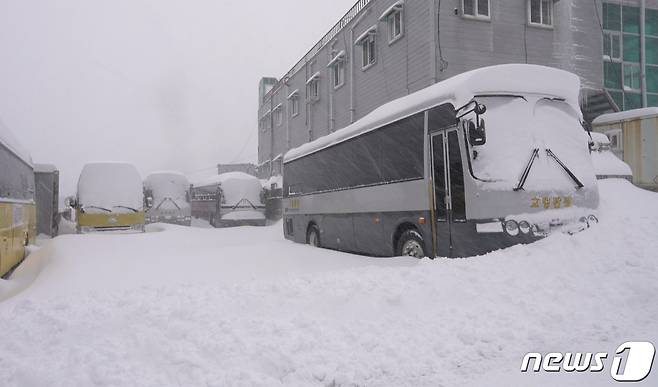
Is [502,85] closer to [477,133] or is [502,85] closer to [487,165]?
[477,133]

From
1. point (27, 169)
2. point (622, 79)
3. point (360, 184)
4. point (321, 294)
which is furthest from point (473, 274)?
point (622, 79)

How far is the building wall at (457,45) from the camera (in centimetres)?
1739

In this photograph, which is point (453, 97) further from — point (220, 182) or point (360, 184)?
point (220, 182)

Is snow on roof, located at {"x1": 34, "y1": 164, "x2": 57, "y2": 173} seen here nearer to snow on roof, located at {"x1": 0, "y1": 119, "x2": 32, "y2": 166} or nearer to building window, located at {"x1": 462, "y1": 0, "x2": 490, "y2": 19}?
snow on roof, located at {"x1": 0, "y1": 119, "x2": 32, "y2": 166}

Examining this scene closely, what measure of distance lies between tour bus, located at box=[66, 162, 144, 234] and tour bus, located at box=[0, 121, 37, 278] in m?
3.93

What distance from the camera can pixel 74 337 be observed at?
423 centimetres

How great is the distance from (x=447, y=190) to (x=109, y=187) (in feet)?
44.9

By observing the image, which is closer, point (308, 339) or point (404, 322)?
point (308, 339)

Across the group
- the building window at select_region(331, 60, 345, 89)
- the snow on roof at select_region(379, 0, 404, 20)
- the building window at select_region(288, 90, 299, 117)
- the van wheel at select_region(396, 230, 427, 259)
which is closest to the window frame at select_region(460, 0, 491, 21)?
the snow on roof at select_region(379, 0, 404, 20)

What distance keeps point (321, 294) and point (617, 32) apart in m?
25.2

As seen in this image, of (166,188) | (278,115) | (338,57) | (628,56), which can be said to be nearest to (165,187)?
(166,188)

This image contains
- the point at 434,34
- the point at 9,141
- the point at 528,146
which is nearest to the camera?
the point at 528,146

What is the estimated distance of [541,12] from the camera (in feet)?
Result: 61.9

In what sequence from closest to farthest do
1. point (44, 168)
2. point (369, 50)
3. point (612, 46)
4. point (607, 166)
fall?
point (607, 166) < point (44, 168) < point (369, 50) < point (612, 46)
